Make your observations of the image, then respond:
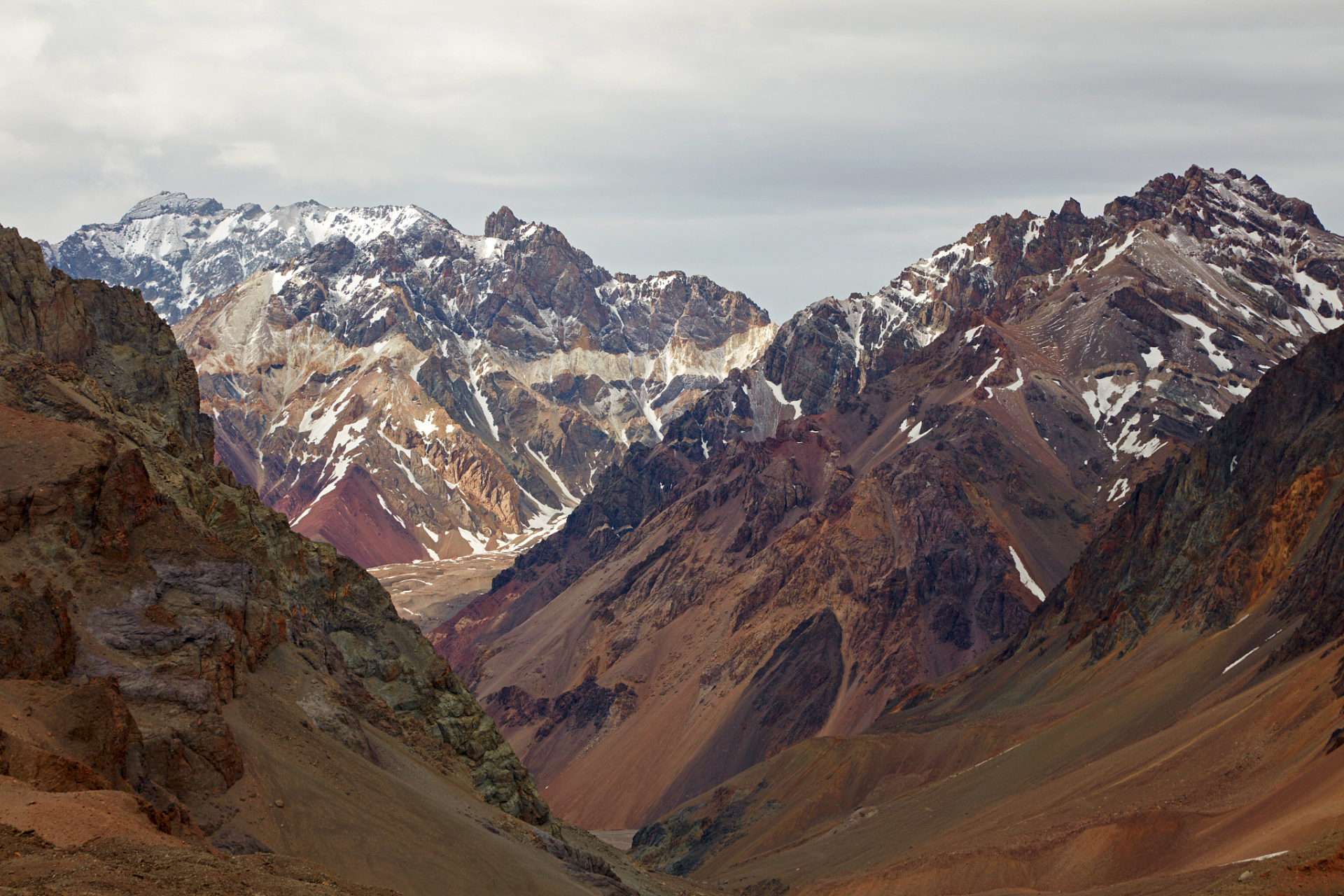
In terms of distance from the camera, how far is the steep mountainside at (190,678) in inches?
1631

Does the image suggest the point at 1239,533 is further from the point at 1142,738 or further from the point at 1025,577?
the point at 1025,577

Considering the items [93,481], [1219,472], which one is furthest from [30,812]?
[1219,472]

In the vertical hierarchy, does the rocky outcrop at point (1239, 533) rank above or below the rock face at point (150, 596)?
below

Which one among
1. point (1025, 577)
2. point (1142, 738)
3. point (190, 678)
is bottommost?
point (1142, 738)

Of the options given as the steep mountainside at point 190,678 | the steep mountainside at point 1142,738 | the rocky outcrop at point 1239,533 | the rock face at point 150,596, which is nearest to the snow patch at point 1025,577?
the steep mountainside at point 1142,738

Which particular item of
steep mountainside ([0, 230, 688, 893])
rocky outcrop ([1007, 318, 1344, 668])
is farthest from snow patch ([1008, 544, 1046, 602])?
steep mountainside ([0, 230, 688, 893])

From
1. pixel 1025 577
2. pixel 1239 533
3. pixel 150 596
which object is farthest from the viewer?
pixel 1025 577

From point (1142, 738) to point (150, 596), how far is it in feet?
238

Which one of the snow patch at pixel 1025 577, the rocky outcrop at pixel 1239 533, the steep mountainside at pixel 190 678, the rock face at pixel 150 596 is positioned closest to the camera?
the steep mountainside at pixel 190 678

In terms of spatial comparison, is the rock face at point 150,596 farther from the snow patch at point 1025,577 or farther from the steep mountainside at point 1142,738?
the snow patch at point 1025,577

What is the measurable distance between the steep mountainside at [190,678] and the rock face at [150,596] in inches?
4.4

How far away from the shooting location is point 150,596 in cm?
5325

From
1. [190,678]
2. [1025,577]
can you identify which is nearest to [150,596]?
[190,678]

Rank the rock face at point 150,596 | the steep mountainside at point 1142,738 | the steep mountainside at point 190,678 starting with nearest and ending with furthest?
the steep mountainside at point 190,678 → the rock face at point 150,596 → the steep mountainside at point 1142,738
